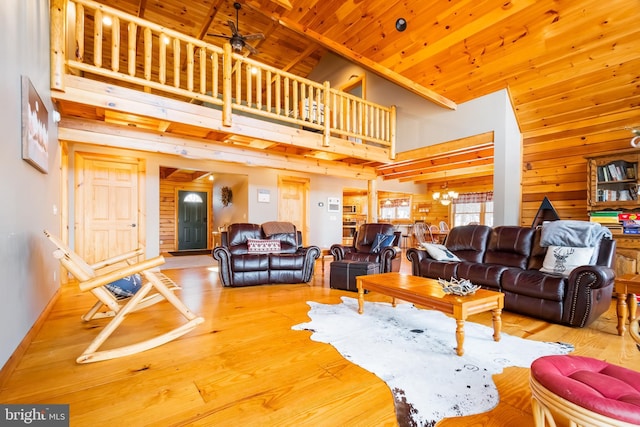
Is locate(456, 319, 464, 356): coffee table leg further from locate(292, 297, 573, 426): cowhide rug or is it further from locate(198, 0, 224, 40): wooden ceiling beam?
locate(198, 0, 224, 40): wooden ceiling beam

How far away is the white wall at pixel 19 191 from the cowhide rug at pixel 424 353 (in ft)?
6.65

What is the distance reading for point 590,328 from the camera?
2.76m

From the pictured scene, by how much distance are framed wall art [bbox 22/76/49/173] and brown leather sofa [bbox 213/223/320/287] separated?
2.13 meters

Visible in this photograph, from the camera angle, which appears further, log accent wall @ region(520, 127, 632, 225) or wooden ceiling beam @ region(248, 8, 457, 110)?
wooden ceiling beam @ region(248, 8, 457, 110)

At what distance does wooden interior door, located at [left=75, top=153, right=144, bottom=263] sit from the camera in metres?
4.96

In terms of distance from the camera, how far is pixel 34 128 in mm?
2391

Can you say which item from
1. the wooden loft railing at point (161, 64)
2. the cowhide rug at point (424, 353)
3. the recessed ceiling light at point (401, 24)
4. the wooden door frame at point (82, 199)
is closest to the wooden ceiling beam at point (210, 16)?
the wooden loft railing at point (161, 64)

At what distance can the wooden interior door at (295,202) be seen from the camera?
289 inches

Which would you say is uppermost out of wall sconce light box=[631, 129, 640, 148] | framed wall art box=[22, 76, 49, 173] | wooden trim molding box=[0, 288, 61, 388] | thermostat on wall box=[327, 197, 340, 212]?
wall sconce light box=[631, 129, 640, 148]

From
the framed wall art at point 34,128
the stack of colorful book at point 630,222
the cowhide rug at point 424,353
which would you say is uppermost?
the framed wall art at point 34,128

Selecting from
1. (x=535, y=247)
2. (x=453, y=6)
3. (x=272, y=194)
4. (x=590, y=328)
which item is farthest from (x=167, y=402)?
(x=272, y=194)

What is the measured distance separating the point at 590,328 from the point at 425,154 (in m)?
3.49

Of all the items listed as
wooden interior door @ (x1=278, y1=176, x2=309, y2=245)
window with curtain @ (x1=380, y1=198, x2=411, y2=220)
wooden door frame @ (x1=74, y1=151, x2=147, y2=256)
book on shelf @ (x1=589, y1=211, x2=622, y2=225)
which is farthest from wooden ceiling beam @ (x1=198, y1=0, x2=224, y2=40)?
window with curtain @ (x1=380, y1=198, x2=411, y2=220)

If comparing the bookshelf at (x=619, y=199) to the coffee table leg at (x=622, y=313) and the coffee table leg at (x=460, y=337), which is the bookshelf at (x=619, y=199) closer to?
the coffee table leg at (x=622, y=313)
